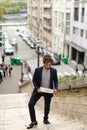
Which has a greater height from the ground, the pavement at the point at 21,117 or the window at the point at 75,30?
the pavement at the point at 21,117

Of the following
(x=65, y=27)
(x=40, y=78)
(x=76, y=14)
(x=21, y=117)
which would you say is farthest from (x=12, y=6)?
(x=40, y=78)

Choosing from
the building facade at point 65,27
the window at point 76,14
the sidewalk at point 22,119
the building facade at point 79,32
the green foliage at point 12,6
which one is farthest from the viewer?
the green foliage at point 12,6

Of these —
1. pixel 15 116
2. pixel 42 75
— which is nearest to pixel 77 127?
pixel 42 75

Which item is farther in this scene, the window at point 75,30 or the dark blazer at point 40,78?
the window at point 75,30

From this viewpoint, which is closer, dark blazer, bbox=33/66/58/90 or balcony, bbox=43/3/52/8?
dark blazer, bbox=33/66/58/90

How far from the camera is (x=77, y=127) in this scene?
7.93 meters

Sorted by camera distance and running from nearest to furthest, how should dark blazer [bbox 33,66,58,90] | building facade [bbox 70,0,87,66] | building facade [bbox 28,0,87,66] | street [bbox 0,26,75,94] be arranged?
dark blazer [bbox 33,66,58,90] → street [bbox 0,26,75,94] → building facade [bbox 70,0,87,66] → building facade [bbox 28,0,87,66]

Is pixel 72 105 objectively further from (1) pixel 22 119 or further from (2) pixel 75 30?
(2) pixel 75 30

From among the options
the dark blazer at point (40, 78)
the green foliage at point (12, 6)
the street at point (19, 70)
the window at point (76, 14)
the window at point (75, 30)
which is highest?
the dark blazer at point (40, 78)

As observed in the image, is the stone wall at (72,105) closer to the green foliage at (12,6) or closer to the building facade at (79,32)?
the building facade at (79,32)

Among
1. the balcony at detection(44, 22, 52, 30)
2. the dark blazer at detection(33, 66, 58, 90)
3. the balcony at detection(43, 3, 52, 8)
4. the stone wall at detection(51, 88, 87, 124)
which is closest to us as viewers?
the dark blazer at detection(33, 66, 58, 90)

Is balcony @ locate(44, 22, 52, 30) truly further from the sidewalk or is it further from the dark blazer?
the dark blazer

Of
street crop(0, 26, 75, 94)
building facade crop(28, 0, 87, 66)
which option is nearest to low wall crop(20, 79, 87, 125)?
street crop(0, 26, 75, 94)

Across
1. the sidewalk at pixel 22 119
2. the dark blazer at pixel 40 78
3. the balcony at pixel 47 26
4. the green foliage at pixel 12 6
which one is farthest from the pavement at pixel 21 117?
the green foliage at pixel 12 6
